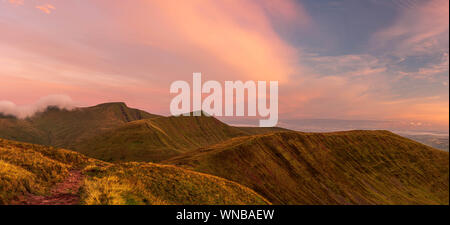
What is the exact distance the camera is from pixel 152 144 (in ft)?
626

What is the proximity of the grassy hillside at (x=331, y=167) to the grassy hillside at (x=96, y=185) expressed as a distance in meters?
47.5

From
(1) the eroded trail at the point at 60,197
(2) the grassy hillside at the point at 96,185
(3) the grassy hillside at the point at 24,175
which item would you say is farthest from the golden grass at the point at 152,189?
(3) the grassy hillside at the point at 24,175

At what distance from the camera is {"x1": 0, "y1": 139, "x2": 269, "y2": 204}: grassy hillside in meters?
13.7

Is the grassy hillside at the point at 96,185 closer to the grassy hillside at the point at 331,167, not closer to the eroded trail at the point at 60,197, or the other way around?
the eroded trail at the point at 60,197

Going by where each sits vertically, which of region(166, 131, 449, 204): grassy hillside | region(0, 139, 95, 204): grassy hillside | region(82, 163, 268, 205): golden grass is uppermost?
region(0, 139, 95, 204): grassy hillside

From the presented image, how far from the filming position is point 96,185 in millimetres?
16141

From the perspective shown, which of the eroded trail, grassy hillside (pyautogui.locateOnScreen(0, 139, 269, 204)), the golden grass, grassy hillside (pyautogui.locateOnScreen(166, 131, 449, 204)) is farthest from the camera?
grassy hillside (pyautogui.locateOnScreen(166, 131, 449, 204))

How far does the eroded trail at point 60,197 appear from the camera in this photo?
13.2 m

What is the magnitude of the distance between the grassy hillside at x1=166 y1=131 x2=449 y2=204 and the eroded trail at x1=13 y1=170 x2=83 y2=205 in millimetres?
56303

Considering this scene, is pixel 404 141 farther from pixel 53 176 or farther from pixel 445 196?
pixel 53 176

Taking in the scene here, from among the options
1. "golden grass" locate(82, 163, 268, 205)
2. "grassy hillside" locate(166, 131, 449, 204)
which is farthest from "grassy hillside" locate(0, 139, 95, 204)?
"grassy hillside" locate(166, 131, 449, 204)

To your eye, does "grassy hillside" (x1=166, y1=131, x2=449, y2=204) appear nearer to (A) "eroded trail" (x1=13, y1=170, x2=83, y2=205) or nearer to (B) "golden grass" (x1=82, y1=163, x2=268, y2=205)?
(B) "golden grass" (x1=82, y1=163, x2=268, y2=205)

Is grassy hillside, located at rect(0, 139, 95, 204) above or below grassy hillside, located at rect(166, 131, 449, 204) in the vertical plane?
above

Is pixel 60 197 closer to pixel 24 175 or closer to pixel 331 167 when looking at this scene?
pixel 24 175
